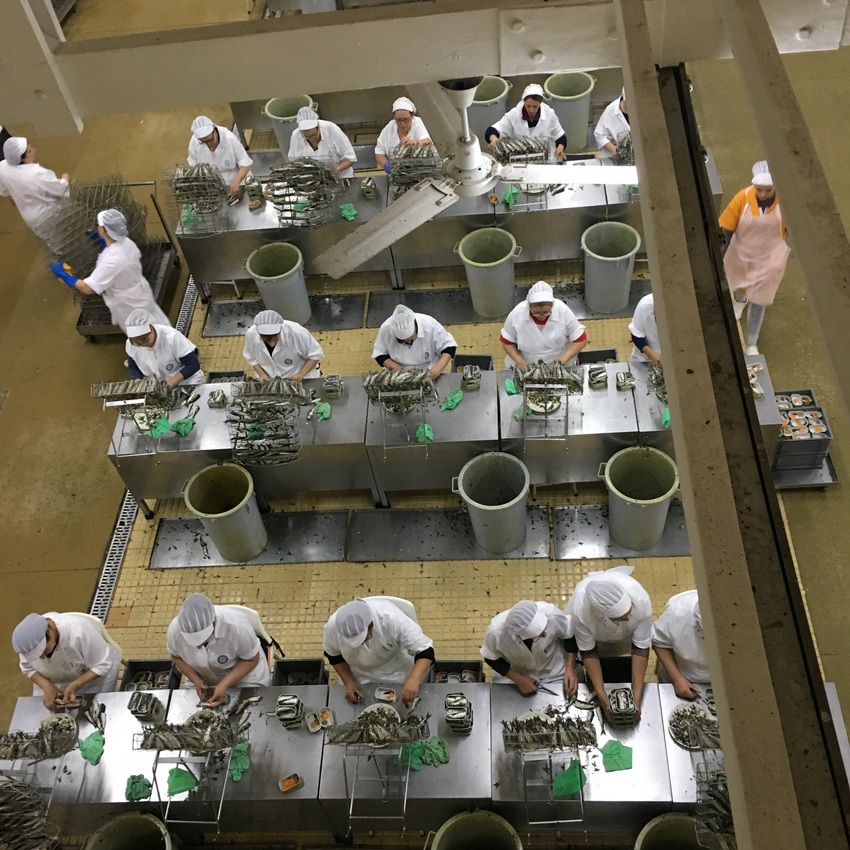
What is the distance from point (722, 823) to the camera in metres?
3.04

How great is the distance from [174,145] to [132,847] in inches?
262

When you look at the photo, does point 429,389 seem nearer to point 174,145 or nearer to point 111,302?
point 111,302

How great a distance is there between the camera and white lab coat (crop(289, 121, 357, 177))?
6.93m

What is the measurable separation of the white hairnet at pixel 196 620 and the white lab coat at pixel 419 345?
2.13 m

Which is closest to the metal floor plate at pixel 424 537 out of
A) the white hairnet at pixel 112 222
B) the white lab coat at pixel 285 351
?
the white lab coat at pixel 285 351

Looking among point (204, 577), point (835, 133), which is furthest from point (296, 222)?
point (835, 133)

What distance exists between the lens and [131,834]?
3881 millimetres

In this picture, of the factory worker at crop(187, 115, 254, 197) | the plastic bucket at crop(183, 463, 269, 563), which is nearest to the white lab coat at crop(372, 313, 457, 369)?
the plastic bucket at crop(183, 463, 269, 563)

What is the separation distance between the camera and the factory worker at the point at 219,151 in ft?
22.2

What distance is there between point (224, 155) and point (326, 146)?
85 cm

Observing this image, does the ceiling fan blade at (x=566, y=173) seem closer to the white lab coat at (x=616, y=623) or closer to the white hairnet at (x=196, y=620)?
the white lab coat at (x=616, y=623)

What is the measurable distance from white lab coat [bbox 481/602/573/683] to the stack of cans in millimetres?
321

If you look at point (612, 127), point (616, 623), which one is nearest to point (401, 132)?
point (612, 127)

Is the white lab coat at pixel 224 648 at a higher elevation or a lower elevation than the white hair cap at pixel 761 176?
lower
